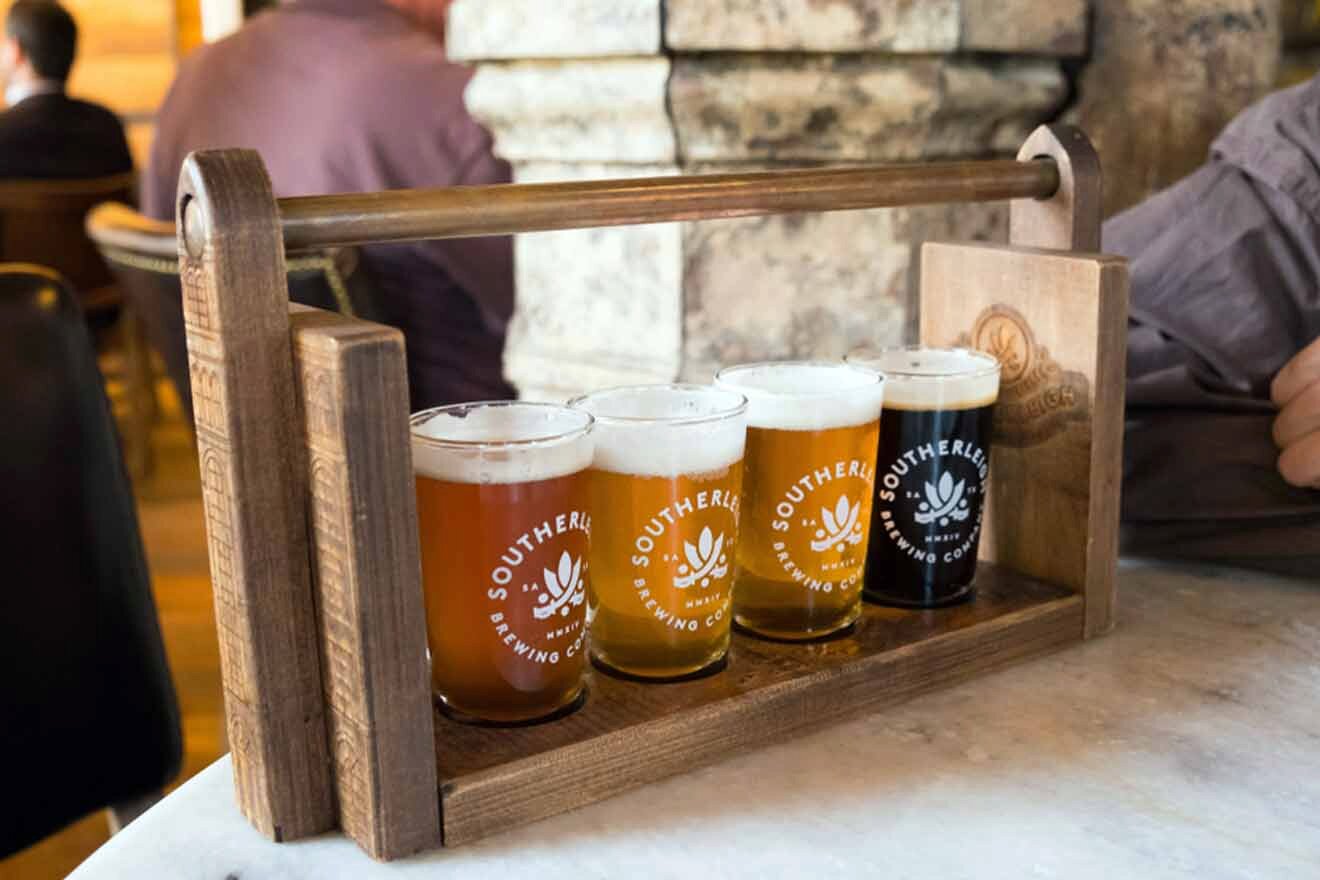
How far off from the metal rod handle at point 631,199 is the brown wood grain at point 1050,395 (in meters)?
0.07

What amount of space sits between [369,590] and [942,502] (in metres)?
0.39

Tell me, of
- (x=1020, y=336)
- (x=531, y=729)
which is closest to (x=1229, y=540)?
(x=1020, y=336)

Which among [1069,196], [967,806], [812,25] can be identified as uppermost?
[812,25]

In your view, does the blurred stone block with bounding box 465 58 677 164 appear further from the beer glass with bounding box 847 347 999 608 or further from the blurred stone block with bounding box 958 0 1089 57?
the beer glass with bounding box 847 347 999 608

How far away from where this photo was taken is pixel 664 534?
699mm

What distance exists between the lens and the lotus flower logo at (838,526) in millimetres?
761

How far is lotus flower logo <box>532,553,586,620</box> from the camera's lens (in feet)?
2.18

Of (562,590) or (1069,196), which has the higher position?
(1069,196)

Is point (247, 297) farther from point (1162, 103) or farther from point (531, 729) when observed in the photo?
point (1162, 103)

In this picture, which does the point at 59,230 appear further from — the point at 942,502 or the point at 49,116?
the point at 942,502

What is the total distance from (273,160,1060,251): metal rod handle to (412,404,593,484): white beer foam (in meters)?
0.10

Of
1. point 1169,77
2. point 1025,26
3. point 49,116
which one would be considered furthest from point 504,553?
point 49,116

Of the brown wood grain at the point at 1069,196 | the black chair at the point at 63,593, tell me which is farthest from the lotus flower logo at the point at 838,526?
the black chair at the point at 63,593

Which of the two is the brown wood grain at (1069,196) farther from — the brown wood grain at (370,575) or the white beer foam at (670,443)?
the brown wood grain at (370,575)
